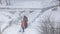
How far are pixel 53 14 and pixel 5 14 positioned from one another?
0.68m

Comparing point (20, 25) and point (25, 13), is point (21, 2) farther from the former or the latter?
point (20, 25)

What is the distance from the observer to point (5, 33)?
1.90 m

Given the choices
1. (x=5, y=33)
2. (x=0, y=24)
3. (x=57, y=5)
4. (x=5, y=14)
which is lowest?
(x=5, y=33)

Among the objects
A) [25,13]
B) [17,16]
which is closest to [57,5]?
[25,13]

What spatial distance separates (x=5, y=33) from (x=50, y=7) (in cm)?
73

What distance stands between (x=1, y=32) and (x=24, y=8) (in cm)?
47

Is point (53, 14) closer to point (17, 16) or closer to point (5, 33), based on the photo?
point (17, 16)

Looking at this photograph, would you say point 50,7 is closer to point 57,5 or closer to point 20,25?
point 57,5

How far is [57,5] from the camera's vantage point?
1.90m

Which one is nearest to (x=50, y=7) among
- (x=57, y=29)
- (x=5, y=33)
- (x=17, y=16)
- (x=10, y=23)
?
(x=57, y=29)

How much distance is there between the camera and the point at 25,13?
1918 millimetres

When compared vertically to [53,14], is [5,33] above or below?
below

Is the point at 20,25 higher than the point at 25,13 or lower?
lower

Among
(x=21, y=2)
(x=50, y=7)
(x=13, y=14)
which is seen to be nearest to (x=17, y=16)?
(x=13, y=14)
